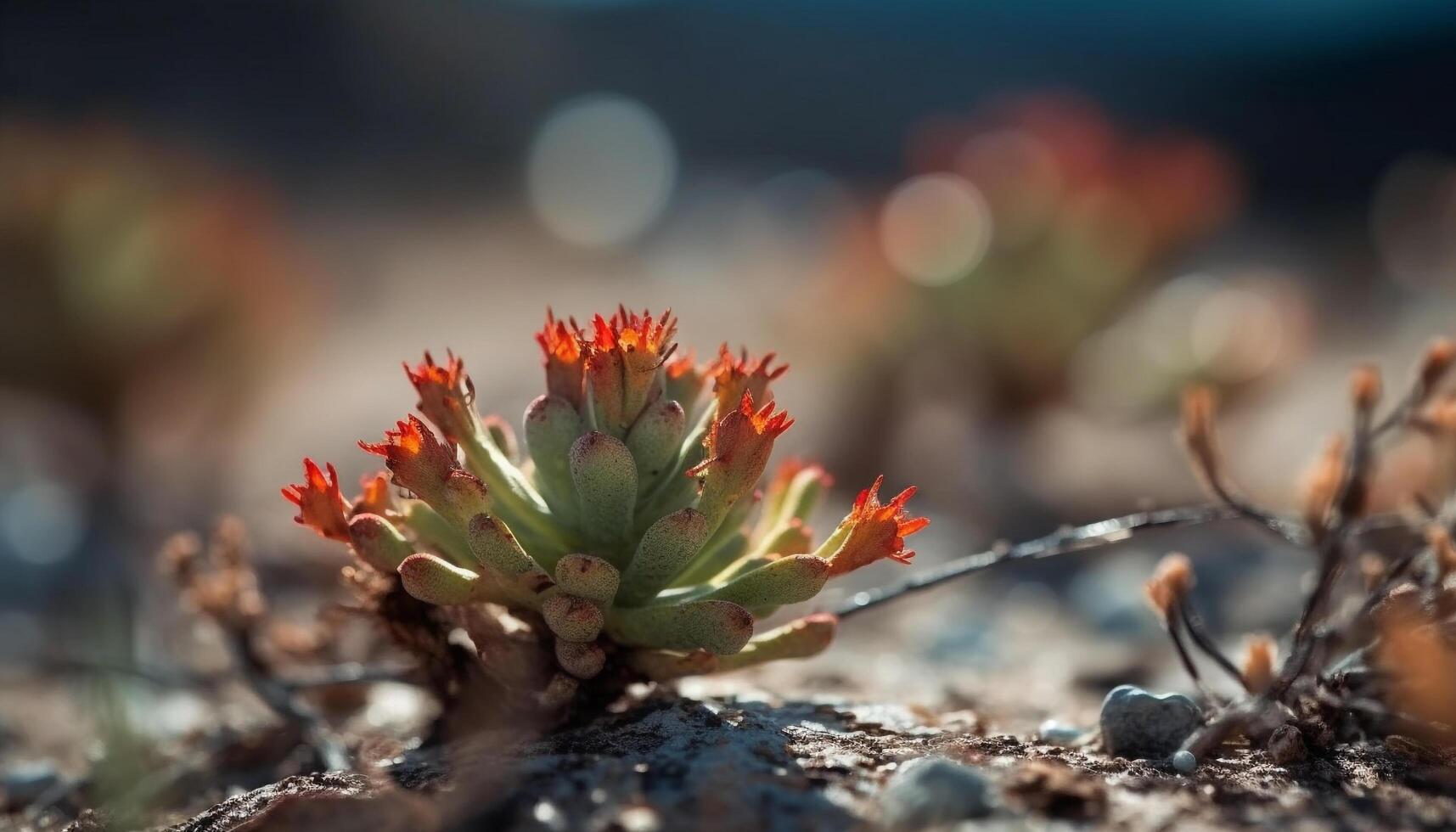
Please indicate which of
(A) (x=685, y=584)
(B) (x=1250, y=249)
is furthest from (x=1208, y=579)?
(B) (x=1250, y=249)

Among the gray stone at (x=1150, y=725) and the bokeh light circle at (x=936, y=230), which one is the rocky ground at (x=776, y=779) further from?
the bokeh light circle at (x=936, y=230)

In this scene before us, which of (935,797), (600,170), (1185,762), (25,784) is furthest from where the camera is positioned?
(600,170)

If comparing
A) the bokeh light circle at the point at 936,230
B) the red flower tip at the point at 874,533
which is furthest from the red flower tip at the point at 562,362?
the bokeh light circle at the point at 936,230

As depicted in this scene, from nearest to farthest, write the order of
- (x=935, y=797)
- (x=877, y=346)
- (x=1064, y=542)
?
(x=935, y=797) → (x=1064, y=542) → (x=877, y=346)

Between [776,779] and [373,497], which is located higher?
[373,497]

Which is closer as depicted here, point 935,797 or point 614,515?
point 935,797

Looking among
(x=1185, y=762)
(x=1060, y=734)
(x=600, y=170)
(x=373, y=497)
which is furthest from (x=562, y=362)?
(x=600, y=170)

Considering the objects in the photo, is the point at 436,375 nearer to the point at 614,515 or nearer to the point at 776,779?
the point at 614,515
